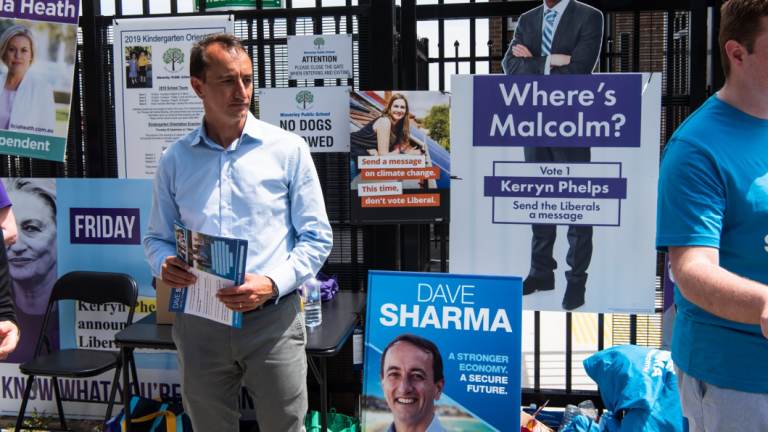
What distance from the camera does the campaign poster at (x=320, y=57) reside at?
371 cm

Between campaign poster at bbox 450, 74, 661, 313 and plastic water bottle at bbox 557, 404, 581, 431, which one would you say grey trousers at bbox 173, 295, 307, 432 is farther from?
plastic water bottle at bbox 557, 404, 581, 431

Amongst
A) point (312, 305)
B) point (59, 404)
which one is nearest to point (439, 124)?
point (312, 305)

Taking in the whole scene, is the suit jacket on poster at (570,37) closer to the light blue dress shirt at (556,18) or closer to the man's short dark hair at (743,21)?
the light blue dress shirt at (556,18)

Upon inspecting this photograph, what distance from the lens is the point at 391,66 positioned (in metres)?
3.68

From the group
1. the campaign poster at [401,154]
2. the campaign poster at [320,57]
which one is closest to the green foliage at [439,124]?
the campaign poster at [401,154]

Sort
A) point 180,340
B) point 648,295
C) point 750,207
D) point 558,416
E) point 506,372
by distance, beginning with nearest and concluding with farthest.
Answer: point 750,207, point 180,340, point 506,372, point 648,295, point 558,416

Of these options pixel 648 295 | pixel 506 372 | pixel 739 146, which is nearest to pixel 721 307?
pixel 739 146

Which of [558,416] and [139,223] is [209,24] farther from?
[558,416]

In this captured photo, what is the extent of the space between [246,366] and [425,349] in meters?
0.96

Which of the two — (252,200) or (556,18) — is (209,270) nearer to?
(252,200)

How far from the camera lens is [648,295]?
352 cm

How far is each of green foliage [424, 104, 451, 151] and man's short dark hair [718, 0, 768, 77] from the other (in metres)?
2.07

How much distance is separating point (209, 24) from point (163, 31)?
0.94ft

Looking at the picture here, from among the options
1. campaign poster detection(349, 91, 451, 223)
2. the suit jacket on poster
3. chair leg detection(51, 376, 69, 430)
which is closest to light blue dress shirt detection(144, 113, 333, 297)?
campaign poster detection(349, 91, 451, 223)
